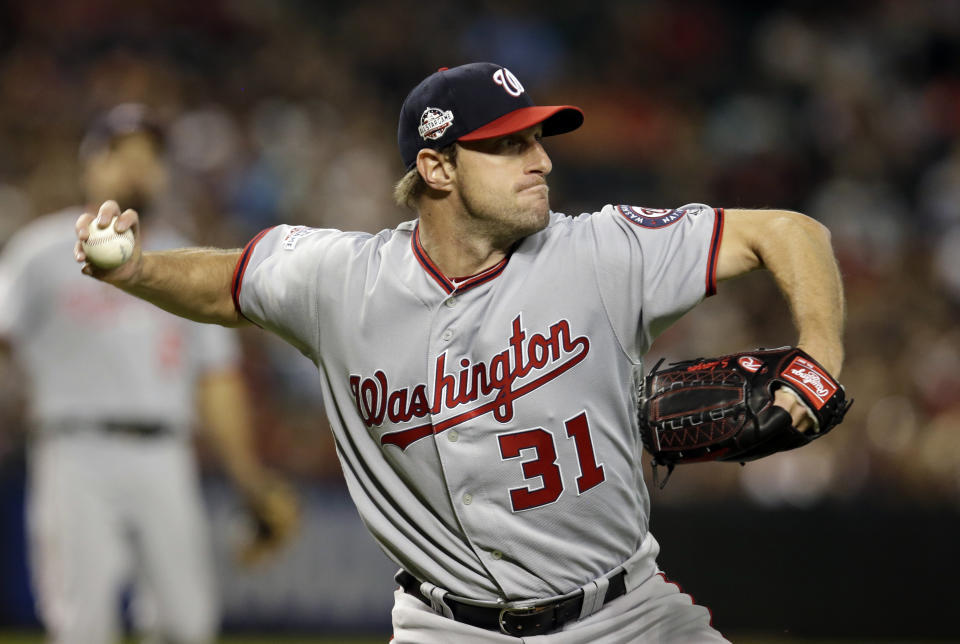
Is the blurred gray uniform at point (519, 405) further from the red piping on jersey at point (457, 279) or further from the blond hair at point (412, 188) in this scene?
the blond hair at point (412, 188)

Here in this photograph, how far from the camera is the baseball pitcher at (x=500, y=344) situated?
344 cm

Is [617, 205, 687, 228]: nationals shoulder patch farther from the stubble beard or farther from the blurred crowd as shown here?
the blurred crowd

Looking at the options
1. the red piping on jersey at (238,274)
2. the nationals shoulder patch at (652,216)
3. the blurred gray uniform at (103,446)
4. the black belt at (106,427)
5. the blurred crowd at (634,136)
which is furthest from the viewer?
the blurred crowd at (634,136)

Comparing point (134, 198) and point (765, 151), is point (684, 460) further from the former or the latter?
point (765, 151)

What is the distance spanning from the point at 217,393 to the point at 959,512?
5.18 metres

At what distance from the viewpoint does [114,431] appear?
228 inches

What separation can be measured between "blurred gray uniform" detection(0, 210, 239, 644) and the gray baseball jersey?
233cm

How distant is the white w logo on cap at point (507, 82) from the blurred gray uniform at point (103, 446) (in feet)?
9.27

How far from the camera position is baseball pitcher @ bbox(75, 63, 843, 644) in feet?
11.3

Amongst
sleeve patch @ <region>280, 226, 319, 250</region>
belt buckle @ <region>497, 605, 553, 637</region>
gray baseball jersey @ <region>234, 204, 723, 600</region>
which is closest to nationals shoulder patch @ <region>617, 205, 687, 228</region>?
gray baseball jersey @ <region>234, 204, 723, 600</region>

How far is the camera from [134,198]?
593cm

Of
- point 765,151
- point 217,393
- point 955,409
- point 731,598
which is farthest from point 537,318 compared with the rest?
point 765,151

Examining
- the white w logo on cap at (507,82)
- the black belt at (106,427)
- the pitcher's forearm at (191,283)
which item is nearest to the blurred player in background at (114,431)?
the black belt at (106,427)

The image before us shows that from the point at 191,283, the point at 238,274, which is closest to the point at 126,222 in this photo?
the point at 191,283
